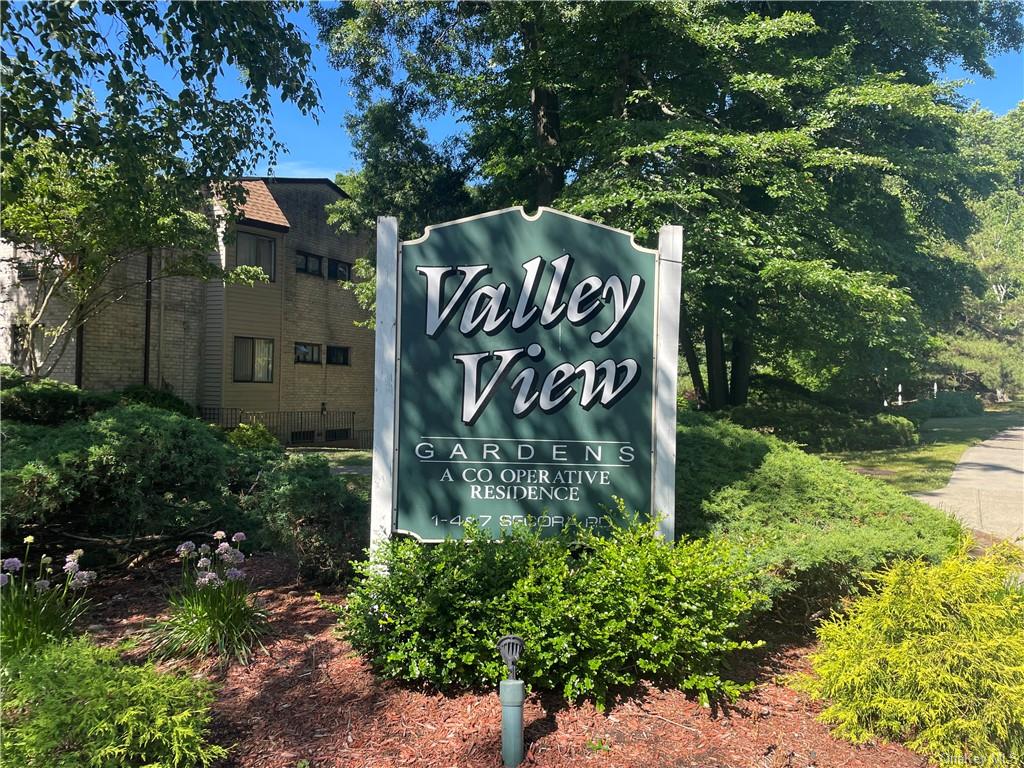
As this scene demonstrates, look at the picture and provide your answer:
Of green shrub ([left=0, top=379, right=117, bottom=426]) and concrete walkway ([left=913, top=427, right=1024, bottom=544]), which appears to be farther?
green shrub ([left=0, top=379, right=117, bottom=426])

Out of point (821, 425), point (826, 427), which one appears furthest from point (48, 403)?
point (826, 427)

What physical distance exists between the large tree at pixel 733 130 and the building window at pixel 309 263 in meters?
6.65

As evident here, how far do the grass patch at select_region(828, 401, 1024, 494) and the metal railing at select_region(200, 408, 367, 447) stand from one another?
16.2 meters

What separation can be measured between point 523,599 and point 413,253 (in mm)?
2571

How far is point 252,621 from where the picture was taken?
4531 mm

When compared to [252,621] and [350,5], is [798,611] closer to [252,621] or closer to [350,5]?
[252,621]

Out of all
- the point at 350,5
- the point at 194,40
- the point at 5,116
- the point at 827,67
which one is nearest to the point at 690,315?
the point at 827,67

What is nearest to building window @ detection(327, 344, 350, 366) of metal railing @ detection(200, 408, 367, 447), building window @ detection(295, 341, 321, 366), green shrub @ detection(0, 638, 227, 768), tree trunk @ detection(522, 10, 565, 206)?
building window @ detection(295, 341, 321, 366)

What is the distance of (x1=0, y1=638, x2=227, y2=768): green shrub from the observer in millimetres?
2939

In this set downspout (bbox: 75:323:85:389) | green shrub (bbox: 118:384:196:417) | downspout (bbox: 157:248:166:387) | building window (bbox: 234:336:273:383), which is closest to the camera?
green shrub (bbox: 118:384:196:417)

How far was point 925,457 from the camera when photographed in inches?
708

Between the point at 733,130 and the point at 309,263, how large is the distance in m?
15.1

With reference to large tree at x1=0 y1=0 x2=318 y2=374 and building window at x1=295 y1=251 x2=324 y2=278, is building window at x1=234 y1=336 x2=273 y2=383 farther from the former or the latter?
large tree at x1=0 y1=0 x2=318 y2=374

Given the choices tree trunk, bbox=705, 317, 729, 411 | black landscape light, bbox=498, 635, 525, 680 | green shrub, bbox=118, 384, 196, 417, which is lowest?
black landscape light, bbox=498, 635, 525, 680
